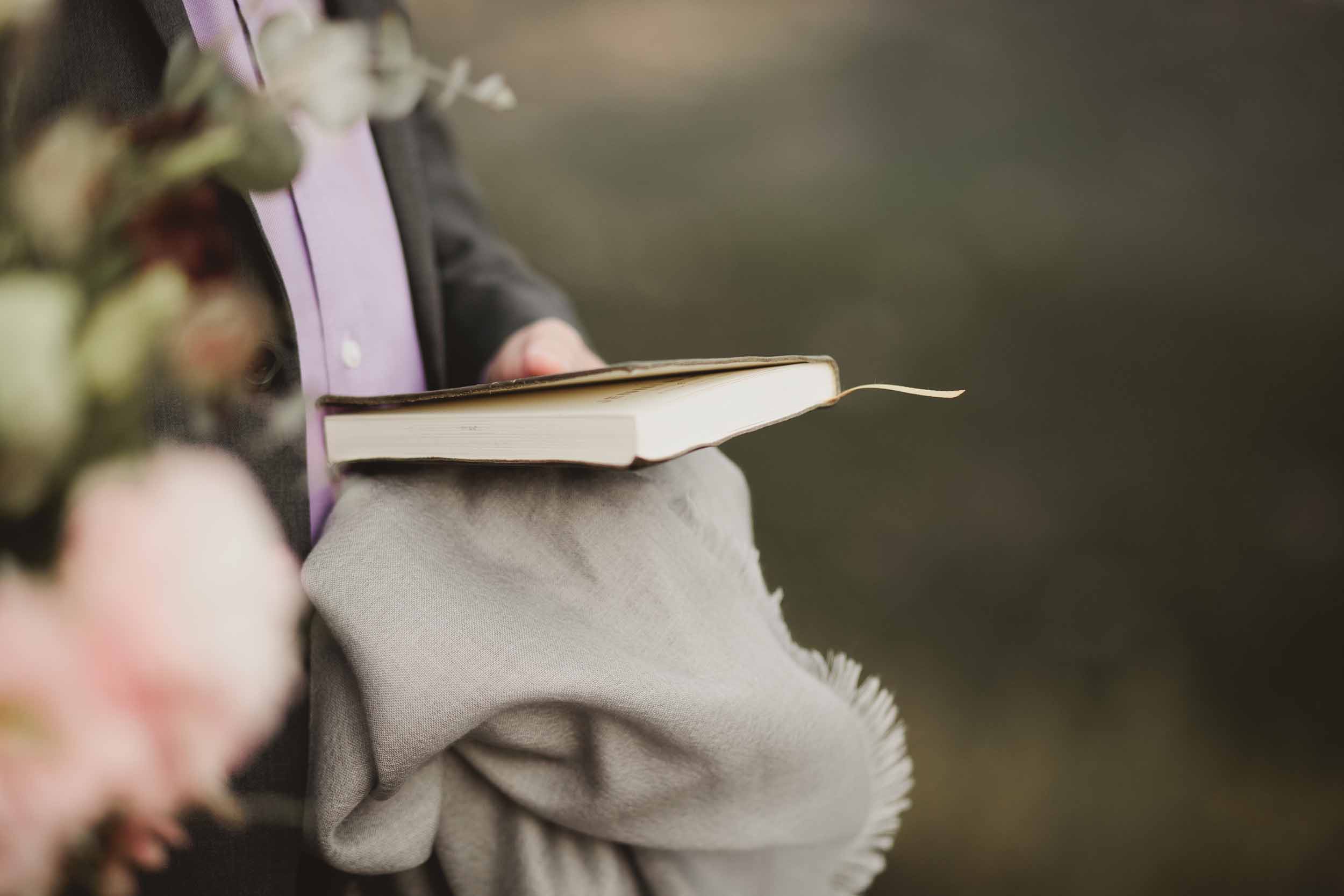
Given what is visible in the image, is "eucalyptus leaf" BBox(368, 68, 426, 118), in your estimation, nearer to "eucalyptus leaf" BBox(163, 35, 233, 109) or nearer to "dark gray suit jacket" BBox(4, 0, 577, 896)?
"eucalyptus leaf" BBox(163, 35, 233, 109)

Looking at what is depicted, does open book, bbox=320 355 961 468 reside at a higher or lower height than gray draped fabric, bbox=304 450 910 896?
higher

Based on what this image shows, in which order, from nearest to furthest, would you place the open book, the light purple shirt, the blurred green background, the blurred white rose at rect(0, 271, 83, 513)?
1. the blurred white rose at rect(0, 271, 83, 513)
2. the open book
3. the light purple shirt
4. the blurred green background

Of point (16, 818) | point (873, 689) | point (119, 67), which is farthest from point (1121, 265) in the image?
point (16, 818)

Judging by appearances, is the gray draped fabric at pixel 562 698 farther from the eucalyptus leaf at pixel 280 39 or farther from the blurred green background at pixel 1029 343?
the blurred green background at pixel 1029 343

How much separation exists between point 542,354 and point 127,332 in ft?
1.29

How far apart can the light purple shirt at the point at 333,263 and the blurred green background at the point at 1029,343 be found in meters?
0.56

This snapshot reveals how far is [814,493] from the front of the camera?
107 cm

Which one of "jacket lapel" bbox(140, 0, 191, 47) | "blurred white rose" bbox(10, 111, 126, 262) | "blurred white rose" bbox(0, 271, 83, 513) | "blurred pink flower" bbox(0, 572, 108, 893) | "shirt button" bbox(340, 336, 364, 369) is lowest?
"blurred pink flower" bbox(0, 572, 108, 893)

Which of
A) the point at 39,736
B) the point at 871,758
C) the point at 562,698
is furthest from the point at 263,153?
the point at 871,758

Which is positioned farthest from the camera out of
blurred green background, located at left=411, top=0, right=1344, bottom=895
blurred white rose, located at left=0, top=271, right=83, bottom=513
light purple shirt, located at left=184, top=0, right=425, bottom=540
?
blurred green background, located at left=411, top=0, right=1344, bottom=895

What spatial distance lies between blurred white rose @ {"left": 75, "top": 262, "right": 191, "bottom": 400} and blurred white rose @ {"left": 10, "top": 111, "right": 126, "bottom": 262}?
13 millimetres

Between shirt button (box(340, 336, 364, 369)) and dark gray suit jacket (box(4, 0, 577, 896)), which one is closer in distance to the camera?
dark gray suit jacket (box(4, 0, 577, 896))

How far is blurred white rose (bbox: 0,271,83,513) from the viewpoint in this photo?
0.14 m

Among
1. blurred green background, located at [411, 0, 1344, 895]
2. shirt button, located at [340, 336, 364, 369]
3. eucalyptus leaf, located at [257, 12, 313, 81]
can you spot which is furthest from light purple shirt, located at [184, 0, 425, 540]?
blurred green background, located at [411, 0, 1344, 895]
